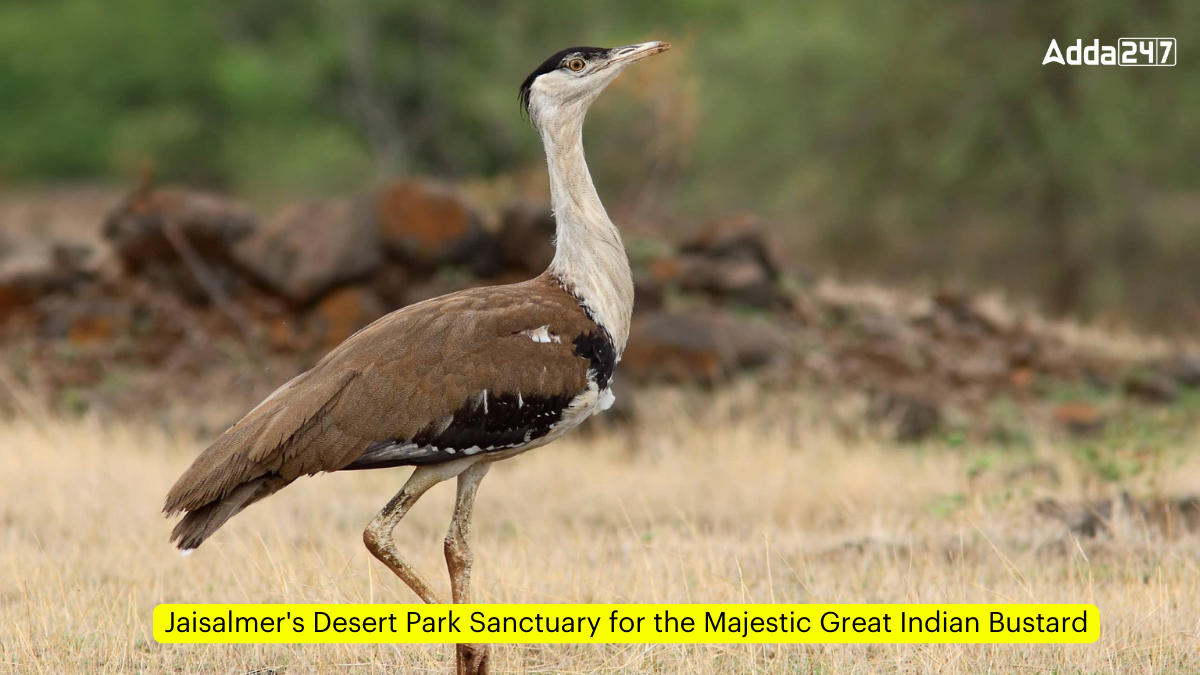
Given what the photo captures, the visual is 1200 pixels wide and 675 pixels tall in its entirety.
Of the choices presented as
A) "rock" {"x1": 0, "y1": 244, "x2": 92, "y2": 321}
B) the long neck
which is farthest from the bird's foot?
"rock" {"x1": 0, "y1": 244, "x2": 92, "y2": 321}

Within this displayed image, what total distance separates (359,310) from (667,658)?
24.0 feet

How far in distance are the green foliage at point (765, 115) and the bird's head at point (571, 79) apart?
9.14 metres

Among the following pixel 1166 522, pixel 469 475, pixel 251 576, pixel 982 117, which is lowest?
pixel 1166 522

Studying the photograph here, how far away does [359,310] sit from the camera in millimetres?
11570

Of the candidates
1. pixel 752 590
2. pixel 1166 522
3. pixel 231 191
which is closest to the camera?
pixel 752 590

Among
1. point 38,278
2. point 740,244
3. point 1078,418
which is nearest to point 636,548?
point 1078,418

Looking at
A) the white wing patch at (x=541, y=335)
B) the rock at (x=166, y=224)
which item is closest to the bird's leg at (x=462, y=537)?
the white wing patch at (x=541, y=335)

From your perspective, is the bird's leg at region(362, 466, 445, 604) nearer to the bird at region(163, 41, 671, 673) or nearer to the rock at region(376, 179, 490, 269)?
the bird at region(163, 41, 671, 673)

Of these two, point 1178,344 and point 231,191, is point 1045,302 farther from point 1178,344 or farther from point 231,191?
point 231,191

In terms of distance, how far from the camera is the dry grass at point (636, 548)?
4.85 meters

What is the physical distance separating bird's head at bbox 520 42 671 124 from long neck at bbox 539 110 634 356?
5 cm

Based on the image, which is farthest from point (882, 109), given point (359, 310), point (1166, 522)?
point (1166, 522)

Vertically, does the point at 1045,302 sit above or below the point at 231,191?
below

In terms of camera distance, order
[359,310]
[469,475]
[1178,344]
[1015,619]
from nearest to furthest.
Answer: [469,475] → [1015,619] → [359,310] → [1178,344]
